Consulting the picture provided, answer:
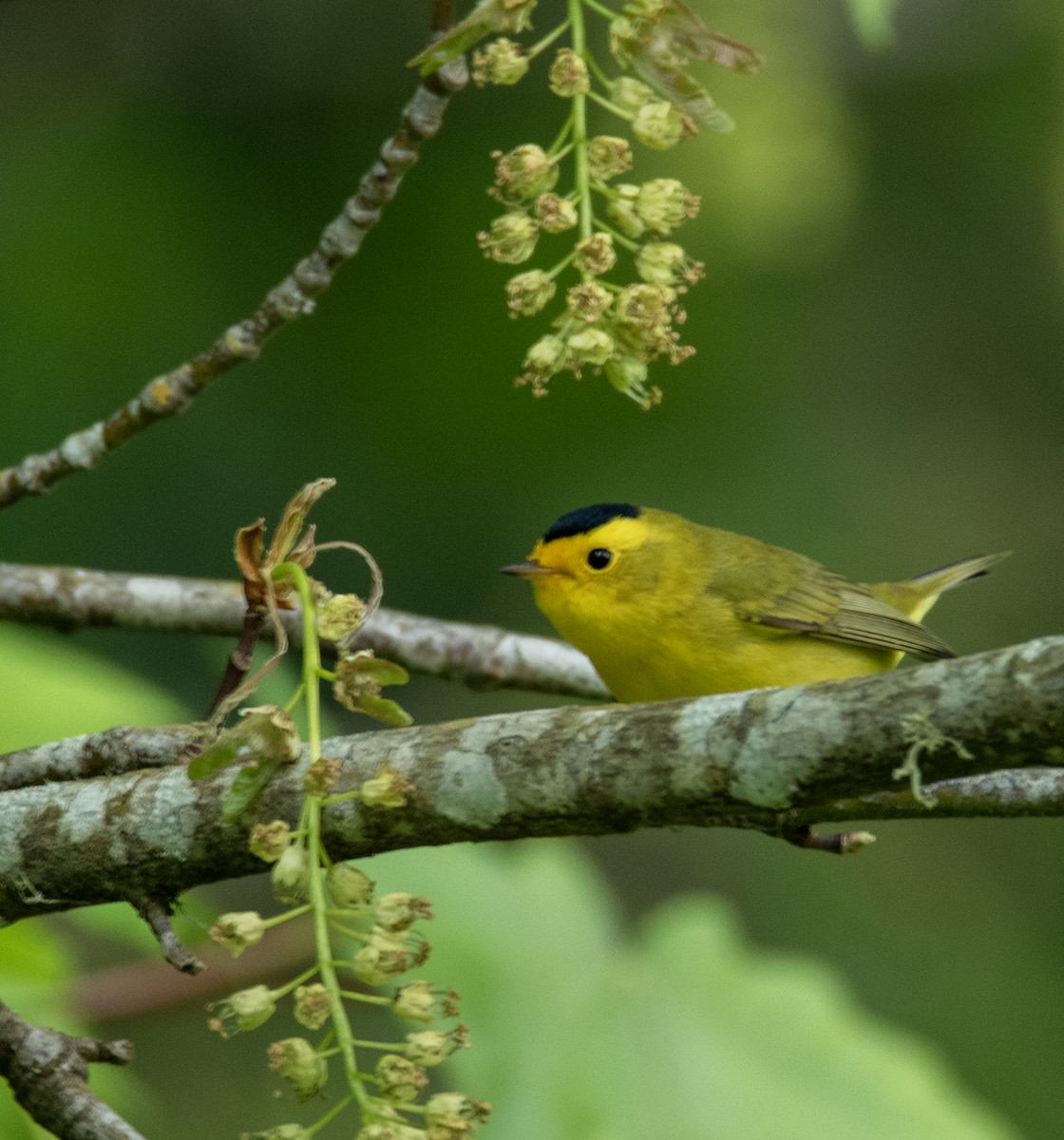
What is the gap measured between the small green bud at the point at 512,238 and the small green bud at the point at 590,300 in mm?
119

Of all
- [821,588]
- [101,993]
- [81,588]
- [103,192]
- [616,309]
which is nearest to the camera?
[616,309]

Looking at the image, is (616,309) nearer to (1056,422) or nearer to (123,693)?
(123,693)

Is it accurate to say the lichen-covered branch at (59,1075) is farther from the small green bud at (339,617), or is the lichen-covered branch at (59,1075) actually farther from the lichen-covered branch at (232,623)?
the lichen-covered branch at (232,623)

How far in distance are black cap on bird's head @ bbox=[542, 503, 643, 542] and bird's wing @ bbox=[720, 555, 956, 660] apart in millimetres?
439

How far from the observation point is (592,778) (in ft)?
7.06

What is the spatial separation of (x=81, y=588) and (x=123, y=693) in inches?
42.2

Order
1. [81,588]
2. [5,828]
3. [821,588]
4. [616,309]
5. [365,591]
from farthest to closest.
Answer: [365,591], [821,588], [81,588], [5,828], [616,309]

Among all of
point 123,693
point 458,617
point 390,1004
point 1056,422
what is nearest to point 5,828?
point 123,693

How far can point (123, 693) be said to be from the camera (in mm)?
3242

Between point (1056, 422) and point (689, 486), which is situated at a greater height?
point (1056, 422)

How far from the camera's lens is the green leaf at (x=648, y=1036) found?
3.35 m

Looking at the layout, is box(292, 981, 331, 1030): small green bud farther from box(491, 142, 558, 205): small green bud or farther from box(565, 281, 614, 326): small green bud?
box(491, 142, 558, 205): small green bud

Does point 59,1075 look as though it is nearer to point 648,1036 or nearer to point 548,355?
point 548,355

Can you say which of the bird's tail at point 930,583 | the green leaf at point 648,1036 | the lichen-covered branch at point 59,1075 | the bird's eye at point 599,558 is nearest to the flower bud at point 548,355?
the lichen-covered branch at point 59,1075
